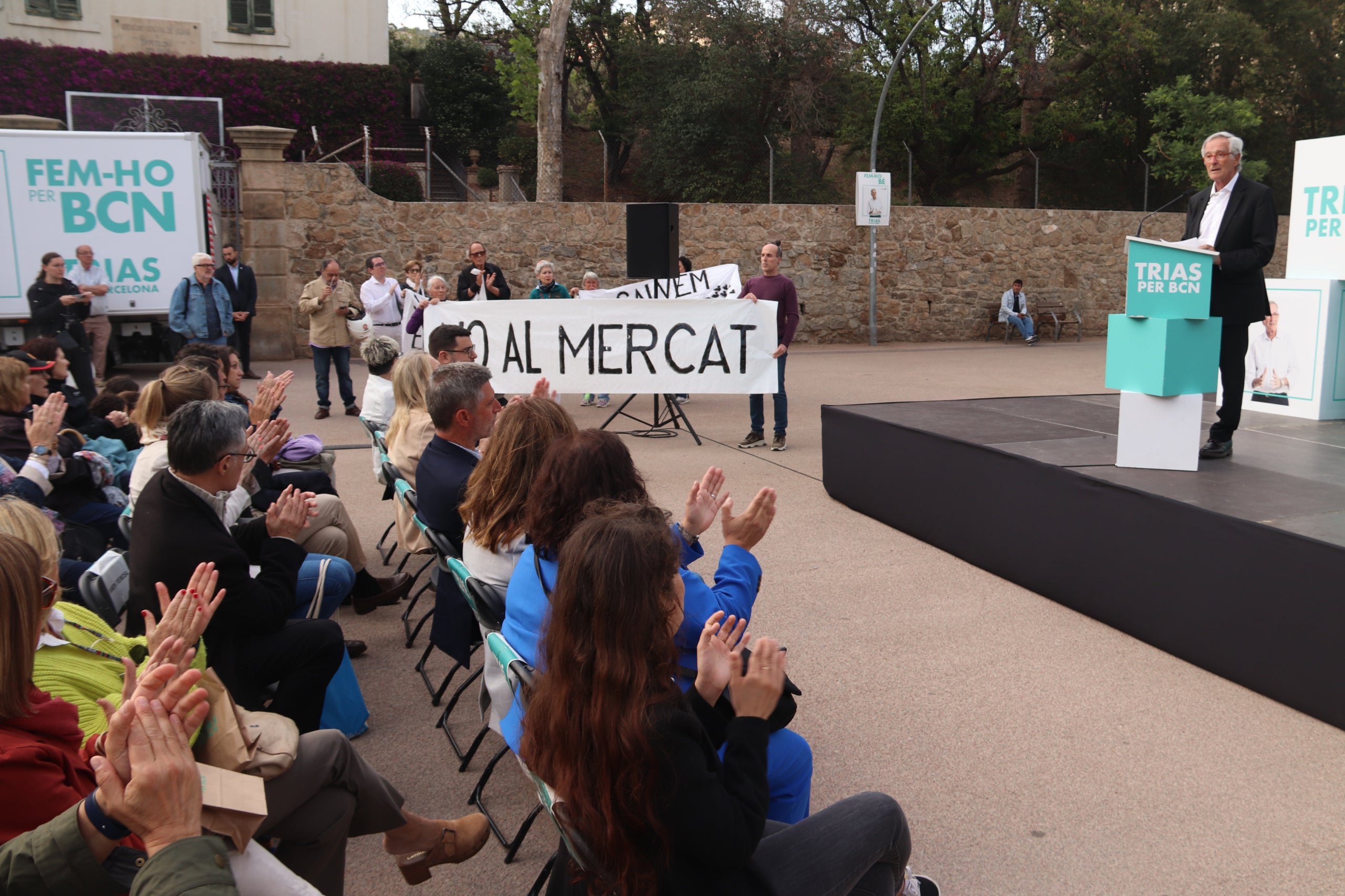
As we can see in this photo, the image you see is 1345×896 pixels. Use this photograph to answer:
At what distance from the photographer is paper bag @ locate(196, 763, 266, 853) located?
1629 mm

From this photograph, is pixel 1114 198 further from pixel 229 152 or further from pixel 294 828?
pixel 294 828

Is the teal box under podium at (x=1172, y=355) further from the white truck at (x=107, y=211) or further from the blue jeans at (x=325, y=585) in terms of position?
the white truck at (x=107, y=211)

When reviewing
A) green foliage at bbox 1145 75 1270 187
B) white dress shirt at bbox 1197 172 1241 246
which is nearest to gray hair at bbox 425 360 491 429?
white dress shirt at bbox 1197 172 1241 246

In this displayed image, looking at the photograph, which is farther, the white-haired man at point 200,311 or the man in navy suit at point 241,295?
the man in navy suit at point 241,295

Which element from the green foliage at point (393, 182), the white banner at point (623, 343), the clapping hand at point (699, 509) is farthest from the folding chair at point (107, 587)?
the green foliage at point (393, 182)

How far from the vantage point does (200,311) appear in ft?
34.2

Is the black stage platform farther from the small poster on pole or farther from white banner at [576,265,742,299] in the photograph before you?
the small poster on pole

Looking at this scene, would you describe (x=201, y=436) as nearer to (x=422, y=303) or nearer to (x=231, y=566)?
(x=231, y=566)

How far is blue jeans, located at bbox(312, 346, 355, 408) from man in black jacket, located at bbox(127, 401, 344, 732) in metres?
7.08

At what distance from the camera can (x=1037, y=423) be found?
593 cm

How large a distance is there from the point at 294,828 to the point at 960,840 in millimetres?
1804

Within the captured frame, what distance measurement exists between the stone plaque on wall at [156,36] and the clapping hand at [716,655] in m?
25.0

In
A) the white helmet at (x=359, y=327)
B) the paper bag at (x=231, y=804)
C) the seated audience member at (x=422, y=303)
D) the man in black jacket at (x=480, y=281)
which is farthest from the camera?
the man in black jacket at (x=480, y=281)

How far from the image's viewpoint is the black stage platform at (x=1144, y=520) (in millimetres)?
3477
